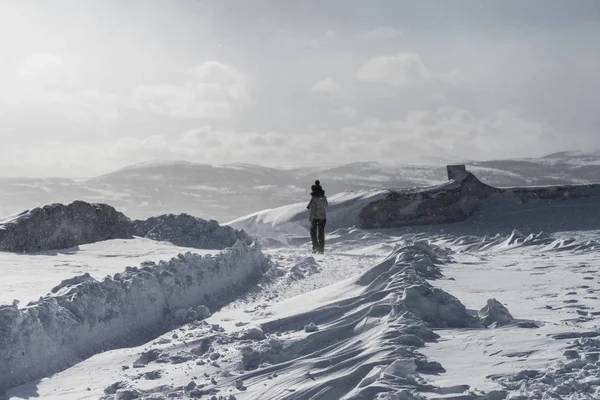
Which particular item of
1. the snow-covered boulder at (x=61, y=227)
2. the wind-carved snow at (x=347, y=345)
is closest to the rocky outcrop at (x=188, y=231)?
the snow-covered boulder at (x=61, y=227)

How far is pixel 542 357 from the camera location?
449 centimetres

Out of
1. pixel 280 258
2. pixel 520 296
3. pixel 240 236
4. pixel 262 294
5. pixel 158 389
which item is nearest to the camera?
pixel 158 389

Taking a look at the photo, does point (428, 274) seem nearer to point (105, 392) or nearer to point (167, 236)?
point (105, 392)

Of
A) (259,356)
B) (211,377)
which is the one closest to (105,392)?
(211,377)

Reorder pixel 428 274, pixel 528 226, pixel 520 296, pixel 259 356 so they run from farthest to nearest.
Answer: pixel 528 226, pixel 428 274, pixel 520 296, pixel 259 356

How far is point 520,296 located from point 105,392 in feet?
13.8

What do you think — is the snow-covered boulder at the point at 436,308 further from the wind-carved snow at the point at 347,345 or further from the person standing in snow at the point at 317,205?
the person standing in snow at the point at 317,205

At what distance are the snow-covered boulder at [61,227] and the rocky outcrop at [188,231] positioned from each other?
A: 57cm

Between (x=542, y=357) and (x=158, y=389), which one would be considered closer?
A: (x=542, y=357)

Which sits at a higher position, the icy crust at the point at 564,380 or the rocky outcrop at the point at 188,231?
the rocky outcrop at the point at 188,231

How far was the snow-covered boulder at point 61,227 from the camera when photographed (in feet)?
41.5

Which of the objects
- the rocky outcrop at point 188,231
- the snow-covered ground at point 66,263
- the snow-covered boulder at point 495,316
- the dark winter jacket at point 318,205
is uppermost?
the dark winter jacket at point 318,205

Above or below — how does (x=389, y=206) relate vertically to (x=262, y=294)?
above

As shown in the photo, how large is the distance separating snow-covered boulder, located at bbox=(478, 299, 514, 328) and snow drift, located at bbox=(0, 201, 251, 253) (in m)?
8.72
